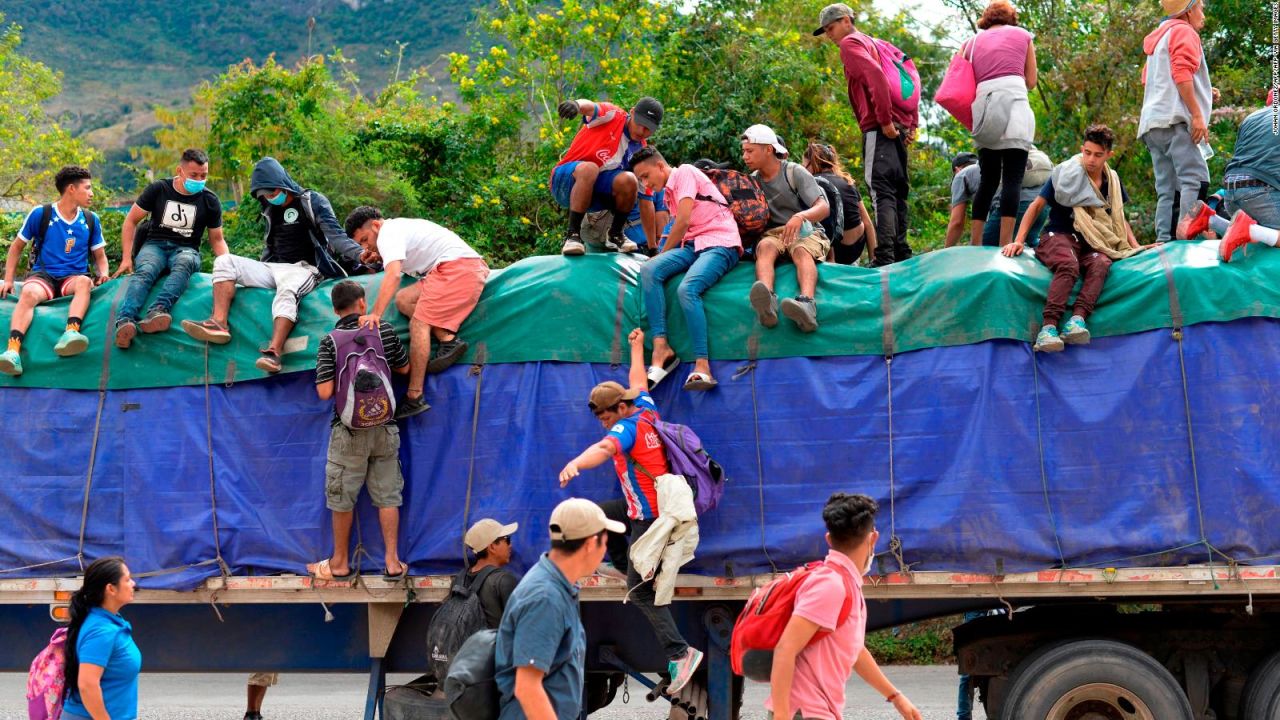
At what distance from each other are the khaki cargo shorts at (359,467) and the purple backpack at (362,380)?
75mm

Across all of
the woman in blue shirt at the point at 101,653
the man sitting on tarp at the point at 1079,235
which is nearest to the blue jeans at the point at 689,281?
the man sitting on tarp at the point at 1079,235

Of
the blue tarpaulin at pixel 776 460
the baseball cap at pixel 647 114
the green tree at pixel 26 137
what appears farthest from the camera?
the green tree at pixel 26 137

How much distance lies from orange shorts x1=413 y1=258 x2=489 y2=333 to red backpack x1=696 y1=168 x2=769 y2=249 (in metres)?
1.45

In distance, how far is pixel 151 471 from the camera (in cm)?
781

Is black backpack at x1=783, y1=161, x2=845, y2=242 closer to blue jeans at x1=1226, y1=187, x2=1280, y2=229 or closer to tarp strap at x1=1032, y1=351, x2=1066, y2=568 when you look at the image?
tarp strap at x1=1032, y1=351, x2=1066, y2=568

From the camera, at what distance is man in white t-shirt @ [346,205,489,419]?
24.9 ft

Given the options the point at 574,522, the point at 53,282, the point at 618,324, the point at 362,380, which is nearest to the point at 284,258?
the point at 53,282

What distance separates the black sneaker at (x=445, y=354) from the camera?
7.62 meters

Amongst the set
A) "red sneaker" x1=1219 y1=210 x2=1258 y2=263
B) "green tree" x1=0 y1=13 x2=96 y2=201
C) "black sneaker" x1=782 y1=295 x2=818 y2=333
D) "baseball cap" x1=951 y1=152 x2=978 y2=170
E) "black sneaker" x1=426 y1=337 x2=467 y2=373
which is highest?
"green tree" x1=0 y1=13 x2=96 y2=201

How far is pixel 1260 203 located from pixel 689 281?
3.33 metres

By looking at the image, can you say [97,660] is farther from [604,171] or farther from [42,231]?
[604,171]

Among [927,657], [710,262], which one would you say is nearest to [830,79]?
[927,657]

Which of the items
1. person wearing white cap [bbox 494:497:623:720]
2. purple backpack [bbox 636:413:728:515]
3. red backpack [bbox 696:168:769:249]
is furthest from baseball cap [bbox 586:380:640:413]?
person wearing white cap [bbox 494:497:623:720]

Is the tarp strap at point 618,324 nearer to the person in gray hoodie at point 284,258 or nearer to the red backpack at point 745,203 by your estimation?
the red backpack at point 745,203
